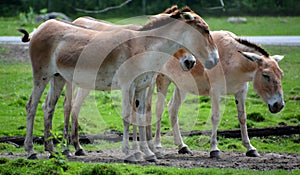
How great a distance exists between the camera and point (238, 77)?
12.2 m

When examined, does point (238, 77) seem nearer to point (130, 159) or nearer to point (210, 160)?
point (210, 160)

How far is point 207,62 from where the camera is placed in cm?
1110

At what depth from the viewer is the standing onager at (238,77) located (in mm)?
11836

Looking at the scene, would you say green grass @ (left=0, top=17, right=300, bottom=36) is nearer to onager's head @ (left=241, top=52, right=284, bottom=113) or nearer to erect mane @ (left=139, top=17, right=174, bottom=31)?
onager's head @ (left=241, top=52, right=284, bottom=113)

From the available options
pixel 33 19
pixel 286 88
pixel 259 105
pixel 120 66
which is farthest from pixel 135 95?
pixel 33 19

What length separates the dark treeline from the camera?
32.8m

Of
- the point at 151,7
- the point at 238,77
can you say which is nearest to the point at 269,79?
the point at 238,77

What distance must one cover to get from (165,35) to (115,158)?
2352 mm

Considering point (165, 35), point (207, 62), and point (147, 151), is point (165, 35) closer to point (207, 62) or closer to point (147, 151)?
point (207, 62)

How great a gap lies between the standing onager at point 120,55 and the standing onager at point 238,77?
46.7 inches

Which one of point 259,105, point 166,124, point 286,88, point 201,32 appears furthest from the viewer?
point 286,88

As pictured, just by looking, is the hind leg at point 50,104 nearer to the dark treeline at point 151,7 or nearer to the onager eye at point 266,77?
the onager eye at point 266,77

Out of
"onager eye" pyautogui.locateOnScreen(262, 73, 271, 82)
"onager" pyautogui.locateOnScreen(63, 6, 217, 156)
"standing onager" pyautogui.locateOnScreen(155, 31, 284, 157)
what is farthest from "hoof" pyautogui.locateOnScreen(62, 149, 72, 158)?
"onager eye" pyautogui.locateOnScreen(262, 73, 271, 82)

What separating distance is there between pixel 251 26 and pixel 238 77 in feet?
60.2
